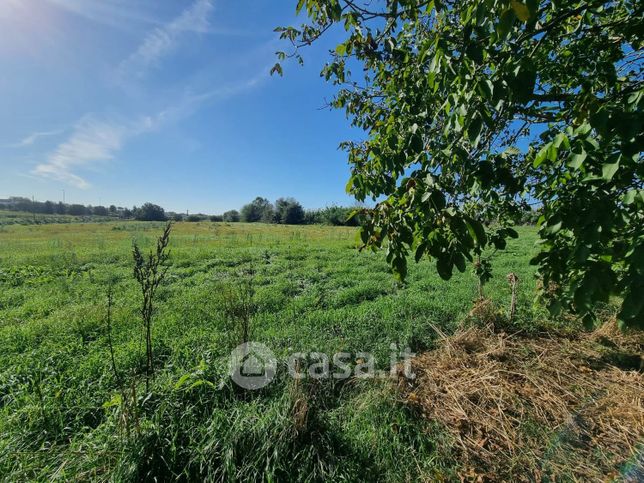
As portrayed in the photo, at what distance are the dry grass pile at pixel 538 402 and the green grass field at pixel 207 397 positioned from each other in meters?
0.35

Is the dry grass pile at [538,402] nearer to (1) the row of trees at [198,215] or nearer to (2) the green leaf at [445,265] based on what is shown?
(2) the green leaf at [445,265]

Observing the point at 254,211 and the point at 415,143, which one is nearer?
the point at 415,143

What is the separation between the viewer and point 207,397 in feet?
9.18

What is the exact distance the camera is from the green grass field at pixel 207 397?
2.13 meters

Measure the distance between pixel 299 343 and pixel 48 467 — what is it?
254 centimetres

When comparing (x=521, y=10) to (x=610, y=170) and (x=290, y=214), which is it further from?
(x=290, y=214)

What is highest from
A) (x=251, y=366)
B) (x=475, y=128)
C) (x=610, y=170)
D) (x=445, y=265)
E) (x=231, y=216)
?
(x=231, y=216)

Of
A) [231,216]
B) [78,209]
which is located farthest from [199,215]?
[78,209]

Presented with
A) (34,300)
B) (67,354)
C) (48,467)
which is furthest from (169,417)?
(34,300)

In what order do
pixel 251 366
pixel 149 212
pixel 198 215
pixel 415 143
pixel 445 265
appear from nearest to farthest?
pixel 445 265 < pixel 415 143 < pixel 251 366 < pixel 149 212 < pixel 198 215

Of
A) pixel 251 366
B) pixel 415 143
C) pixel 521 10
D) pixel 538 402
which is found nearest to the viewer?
pixel 521 10

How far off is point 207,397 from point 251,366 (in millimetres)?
524

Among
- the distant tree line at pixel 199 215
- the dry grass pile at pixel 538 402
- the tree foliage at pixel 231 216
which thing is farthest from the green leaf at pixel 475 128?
the tree foliage at pixel 231 216

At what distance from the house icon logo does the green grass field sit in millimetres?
85
